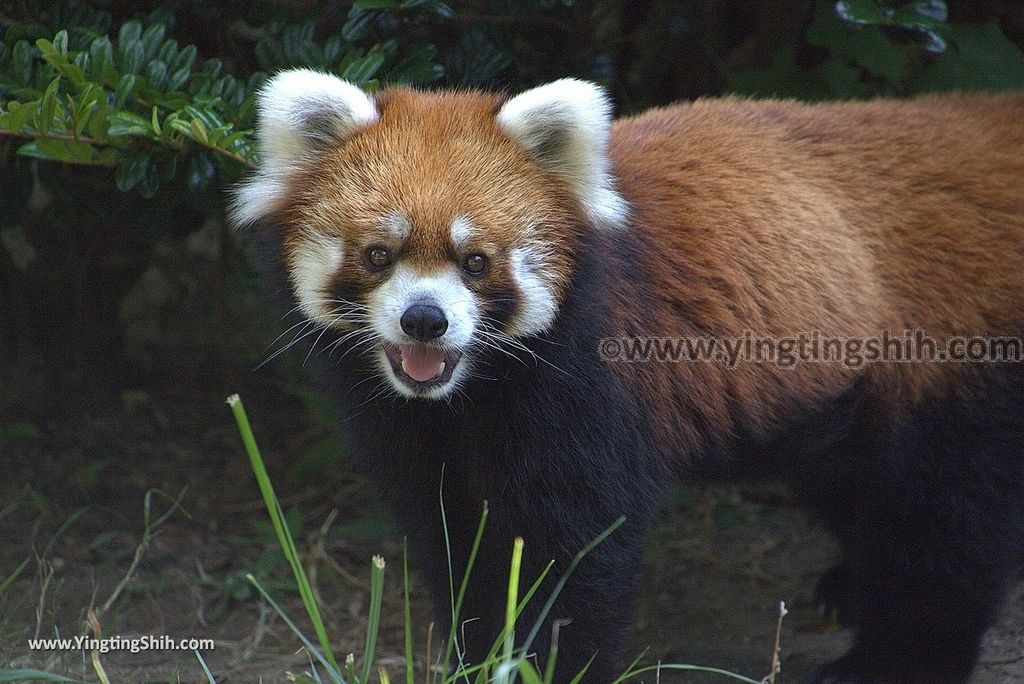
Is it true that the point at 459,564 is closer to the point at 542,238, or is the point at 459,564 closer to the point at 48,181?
→ the point at 542,238

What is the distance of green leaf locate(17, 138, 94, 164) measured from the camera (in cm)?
381

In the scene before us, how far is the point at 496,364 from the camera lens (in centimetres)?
350

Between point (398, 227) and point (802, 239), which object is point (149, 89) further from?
point (802, 239)

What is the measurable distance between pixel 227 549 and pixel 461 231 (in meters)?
2.92

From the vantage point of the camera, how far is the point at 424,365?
3336 millimetres

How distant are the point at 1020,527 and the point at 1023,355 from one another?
66 cm

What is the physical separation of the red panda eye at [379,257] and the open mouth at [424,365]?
24 cm

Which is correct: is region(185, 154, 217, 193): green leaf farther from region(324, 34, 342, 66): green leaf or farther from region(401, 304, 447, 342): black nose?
region(401, 304, 447, 342): black nose

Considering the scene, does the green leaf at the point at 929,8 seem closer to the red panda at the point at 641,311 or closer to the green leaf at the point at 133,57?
the red panda at the point at 641,311

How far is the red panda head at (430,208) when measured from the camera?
128 inches

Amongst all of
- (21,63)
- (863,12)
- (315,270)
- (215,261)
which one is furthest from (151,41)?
(215,261)

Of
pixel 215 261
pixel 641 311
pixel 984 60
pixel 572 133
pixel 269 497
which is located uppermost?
pixel 984 60

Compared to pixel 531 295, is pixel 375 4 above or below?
above

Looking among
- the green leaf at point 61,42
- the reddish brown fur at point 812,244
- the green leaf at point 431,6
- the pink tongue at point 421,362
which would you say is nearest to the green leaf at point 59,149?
the green leaf at point 61,42
